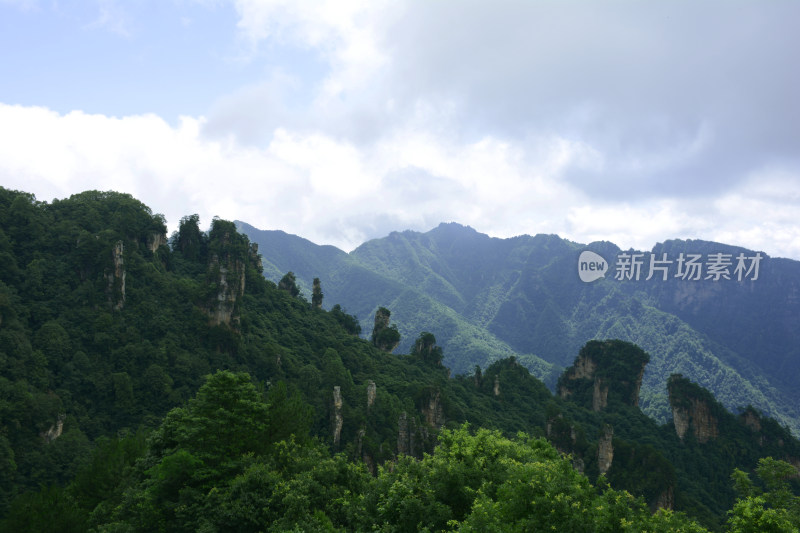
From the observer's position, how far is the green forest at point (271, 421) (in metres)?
21.1

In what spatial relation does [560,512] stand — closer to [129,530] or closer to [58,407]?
[129,530]

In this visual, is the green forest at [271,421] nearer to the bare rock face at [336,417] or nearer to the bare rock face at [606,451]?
the bare rock face at [606,451]

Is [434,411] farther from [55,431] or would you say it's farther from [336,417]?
[55,431]

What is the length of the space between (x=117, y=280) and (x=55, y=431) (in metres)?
21.4

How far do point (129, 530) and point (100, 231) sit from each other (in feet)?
180

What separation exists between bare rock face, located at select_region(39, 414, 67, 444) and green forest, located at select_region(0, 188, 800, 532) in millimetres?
201

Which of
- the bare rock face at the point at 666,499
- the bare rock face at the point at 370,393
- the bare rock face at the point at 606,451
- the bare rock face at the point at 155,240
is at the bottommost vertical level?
the bare rock face at the point at 666,499

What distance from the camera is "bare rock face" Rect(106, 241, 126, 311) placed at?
62.4 m

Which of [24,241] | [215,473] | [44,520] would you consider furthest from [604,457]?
[24,241]

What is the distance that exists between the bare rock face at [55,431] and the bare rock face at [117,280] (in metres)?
17.3

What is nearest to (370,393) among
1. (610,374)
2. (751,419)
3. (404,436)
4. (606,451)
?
(404,436)

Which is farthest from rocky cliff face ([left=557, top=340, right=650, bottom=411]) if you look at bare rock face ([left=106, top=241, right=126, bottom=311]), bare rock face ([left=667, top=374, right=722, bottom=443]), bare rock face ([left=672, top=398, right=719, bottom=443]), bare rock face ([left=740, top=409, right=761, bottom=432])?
bare rock face ([left=106, top=241, right=126, bottom=311])

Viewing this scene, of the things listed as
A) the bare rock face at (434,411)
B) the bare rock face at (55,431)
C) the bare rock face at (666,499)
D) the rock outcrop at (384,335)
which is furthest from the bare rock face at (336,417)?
the bare rock face at (666,499)

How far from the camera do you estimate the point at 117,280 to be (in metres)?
62.9
